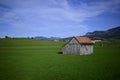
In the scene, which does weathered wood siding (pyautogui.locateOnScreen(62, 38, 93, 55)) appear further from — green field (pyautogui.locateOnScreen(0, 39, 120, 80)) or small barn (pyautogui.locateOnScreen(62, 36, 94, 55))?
green field (pyautogui.locateOnScreen(0, 39, 120, 80))

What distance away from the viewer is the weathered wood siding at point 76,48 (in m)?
55.9

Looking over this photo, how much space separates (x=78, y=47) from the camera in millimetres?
56125

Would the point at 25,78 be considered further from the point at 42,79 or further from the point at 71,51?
the point at 71,51

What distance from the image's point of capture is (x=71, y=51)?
5775 centimetres

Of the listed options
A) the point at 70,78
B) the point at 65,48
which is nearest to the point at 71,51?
the point at 65,48

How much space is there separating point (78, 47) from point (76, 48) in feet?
2.74

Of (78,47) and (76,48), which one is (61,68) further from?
(76,48)

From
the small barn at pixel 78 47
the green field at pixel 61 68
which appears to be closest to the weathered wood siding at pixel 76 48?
the small barn at pixel 78 47

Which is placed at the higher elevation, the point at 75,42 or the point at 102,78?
the point at 75,42

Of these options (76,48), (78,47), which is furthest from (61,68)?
(76,48)

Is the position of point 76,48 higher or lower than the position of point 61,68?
higher

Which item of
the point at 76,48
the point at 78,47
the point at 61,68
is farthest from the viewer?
the point at 76,48

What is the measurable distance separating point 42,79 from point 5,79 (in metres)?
4.33

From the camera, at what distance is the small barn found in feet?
183
